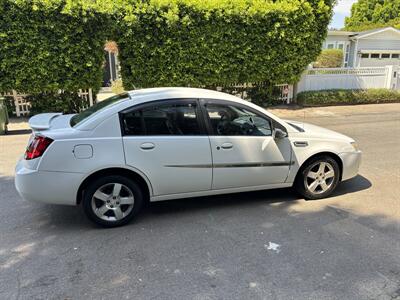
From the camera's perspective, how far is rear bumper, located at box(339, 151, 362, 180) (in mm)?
4781

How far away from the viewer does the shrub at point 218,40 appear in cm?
1123

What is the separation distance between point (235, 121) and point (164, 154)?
105 centimetres

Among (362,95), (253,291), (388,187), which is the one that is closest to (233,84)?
(362,95)

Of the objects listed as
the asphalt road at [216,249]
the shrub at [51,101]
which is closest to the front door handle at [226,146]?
the asphalt road at [216,249]

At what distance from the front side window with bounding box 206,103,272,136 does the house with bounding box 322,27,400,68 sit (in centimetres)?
2495

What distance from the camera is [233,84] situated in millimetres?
13602

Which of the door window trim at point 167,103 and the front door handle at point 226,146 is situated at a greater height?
the door window trim at point 167,103

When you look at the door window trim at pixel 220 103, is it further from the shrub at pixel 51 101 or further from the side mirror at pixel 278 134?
the shrub at pixel 51 101

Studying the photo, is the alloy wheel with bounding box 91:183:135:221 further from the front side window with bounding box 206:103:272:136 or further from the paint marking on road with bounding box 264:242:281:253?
the paint marking on road with bounding box 264:242:281:253

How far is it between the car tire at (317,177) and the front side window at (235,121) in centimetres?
78

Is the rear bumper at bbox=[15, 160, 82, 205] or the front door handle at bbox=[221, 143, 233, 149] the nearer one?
the rear bumper at bbox=[15, 160, 82, 205]

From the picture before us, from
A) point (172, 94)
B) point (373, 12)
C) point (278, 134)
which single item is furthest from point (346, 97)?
point (373, 12)

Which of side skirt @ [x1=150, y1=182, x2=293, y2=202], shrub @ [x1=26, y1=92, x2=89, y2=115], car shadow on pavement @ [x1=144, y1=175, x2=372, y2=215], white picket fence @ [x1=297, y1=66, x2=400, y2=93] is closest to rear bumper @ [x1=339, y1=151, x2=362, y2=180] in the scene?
car shadow on pavement @ [x1=144, y1=175, x2=372, y2=215]

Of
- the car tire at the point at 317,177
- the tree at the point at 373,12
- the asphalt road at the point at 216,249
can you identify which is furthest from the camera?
the tree at the point at 373,12
